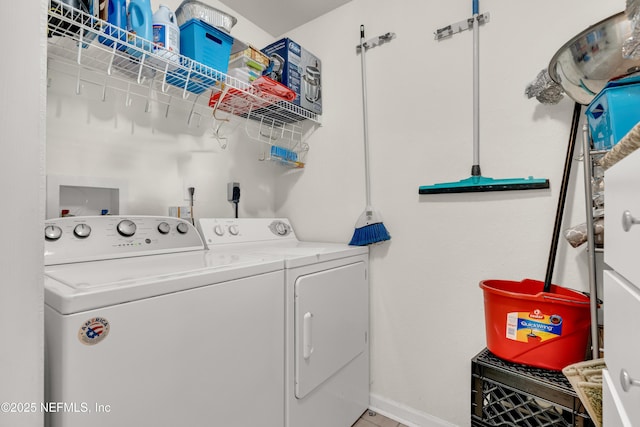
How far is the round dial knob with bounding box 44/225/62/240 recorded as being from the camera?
3.51 feet

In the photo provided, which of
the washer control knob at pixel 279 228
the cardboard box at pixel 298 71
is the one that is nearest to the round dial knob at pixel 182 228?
the washer control knob at pixel 279 228

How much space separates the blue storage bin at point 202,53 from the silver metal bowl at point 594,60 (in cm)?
142

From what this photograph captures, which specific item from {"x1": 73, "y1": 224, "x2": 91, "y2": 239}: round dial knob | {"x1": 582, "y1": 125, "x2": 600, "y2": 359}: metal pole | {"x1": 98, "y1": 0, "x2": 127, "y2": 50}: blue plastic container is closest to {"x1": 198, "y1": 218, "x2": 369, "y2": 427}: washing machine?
{"x1": 73, "y1": 224, "x2": 91, "y2": 239}: round dial knob

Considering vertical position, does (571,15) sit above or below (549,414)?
above

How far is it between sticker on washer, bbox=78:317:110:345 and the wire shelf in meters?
0.99

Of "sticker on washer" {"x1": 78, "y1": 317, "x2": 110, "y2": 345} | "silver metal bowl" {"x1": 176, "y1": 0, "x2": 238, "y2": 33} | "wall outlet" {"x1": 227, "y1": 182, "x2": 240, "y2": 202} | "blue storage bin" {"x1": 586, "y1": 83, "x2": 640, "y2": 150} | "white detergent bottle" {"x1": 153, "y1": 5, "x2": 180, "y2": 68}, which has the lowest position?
"sticker on washer" {"x1": 78, "y1": 317, "x2": 110, "y2": 345}

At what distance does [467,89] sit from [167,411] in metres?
1.83

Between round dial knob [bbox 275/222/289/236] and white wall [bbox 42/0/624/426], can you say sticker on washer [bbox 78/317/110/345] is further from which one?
round dial knob [bbox 275/222/289/236]

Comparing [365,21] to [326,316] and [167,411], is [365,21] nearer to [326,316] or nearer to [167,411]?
[326,316]

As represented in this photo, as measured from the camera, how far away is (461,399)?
1.57m

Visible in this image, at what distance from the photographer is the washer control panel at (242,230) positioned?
63.3 inches

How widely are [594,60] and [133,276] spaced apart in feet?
5.22

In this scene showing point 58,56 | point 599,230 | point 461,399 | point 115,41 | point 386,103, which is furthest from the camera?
point 386,103

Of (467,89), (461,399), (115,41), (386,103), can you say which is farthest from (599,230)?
(115,41)
